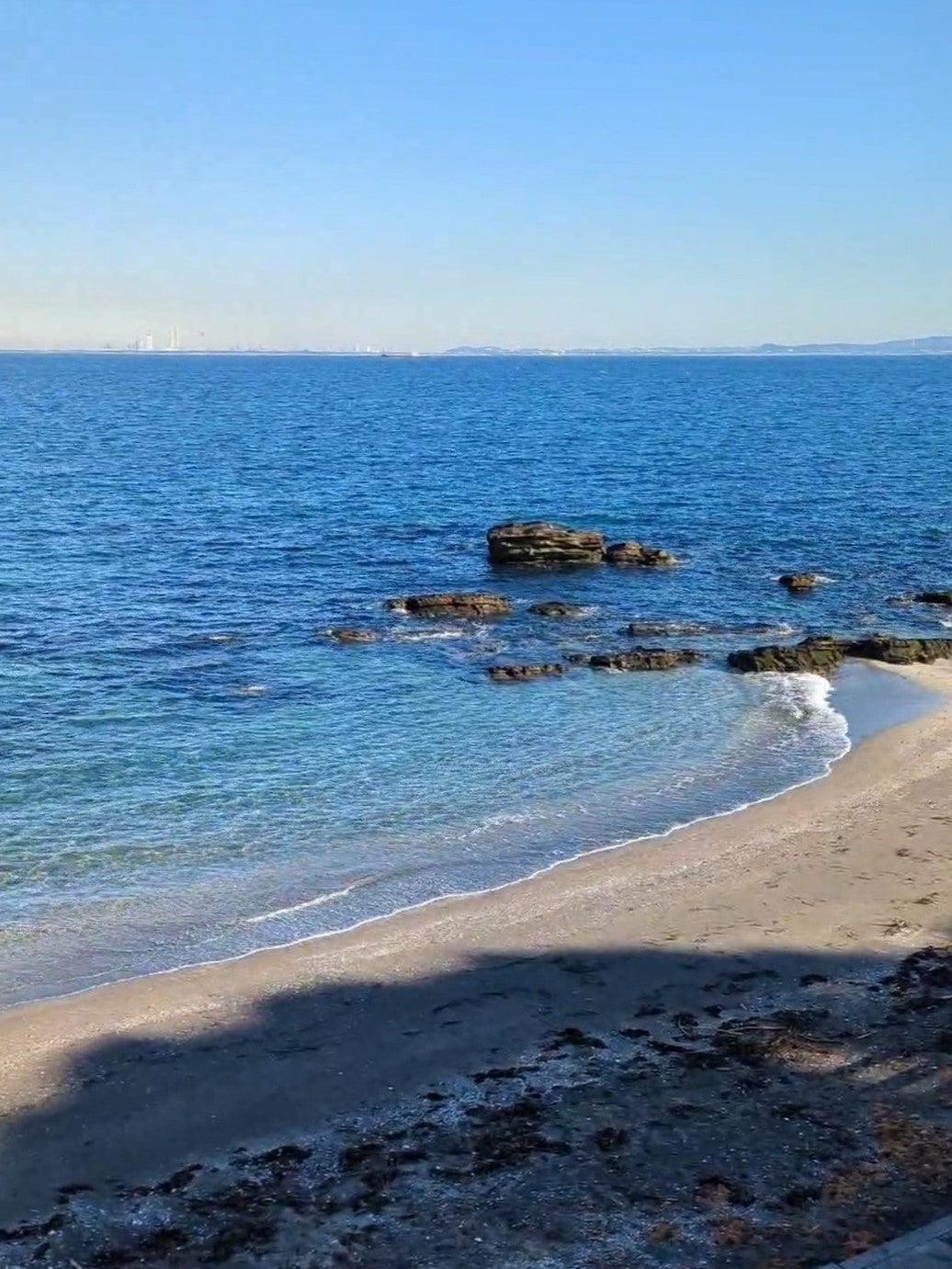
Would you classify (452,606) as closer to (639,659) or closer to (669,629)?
(669,629)

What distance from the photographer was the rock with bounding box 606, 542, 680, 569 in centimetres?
5172

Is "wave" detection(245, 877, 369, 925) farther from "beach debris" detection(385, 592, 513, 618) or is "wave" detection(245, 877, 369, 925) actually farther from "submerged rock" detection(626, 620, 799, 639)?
"beach debris" detection(385, 592, 513, 618)

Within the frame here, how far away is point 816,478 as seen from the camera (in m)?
79.9

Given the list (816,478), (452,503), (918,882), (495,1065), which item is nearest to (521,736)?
(918,882)

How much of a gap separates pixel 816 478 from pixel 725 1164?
69963 mm

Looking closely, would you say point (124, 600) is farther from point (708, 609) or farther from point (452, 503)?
point (452, 503)

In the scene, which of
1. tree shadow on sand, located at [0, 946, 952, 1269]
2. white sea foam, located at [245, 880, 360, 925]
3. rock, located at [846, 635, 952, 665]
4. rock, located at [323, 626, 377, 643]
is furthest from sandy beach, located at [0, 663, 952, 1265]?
rock, located at [323, 626, 377, 643]

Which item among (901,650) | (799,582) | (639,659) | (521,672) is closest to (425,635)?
(521,672)

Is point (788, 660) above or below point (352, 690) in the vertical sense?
above

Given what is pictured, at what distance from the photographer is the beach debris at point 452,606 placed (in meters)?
43.4

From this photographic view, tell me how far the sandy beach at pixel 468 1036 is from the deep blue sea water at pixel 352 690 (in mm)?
1605

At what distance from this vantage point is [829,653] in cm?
3775

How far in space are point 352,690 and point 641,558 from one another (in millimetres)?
20225

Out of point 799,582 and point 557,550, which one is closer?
point 799,582
